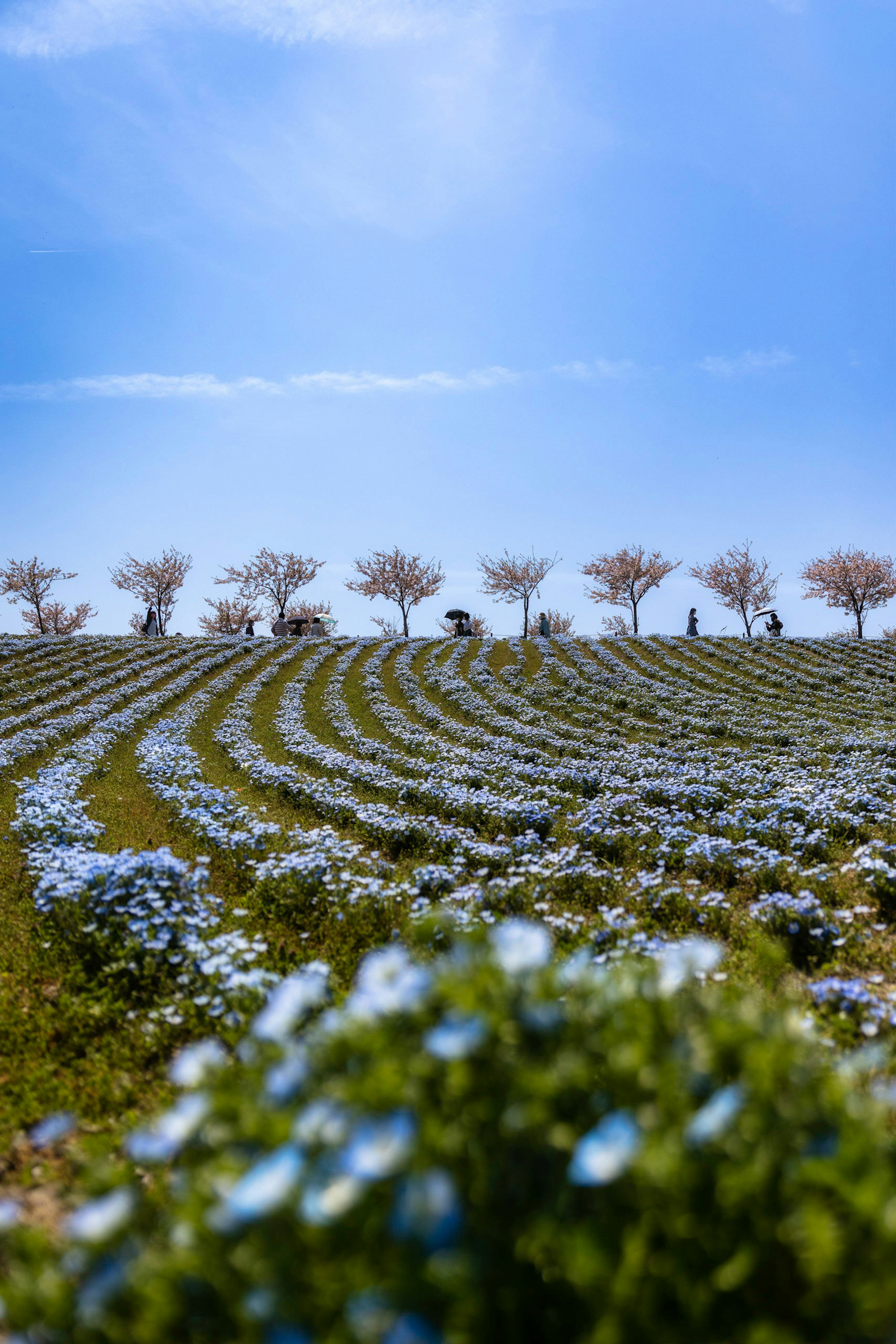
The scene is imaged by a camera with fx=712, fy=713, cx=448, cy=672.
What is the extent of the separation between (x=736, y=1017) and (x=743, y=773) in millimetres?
10267

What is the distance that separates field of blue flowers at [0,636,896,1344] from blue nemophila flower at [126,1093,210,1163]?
0.03 feet

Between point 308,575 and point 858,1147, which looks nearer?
point 858,1147

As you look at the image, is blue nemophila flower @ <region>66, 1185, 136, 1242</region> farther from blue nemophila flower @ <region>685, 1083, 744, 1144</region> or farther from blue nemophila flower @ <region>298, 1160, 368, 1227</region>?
blue nemophila flower @ <region>685, 1083, 744, 1144</region>

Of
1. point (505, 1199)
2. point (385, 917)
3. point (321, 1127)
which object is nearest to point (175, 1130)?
point (321, 1127)

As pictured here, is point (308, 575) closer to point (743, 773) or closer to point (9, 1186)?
point (743, 773)

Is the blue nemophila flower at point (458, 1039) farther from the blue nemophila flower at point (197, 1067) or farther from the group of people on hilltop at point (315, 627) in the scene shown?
the group of people on hilltop at point (315, 627)

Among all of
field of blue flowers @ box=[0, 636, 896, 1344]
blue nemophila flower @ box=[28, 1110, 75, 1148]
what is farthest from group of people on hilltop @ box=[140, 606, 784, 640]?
blue nemophila flower @ box=[28, 1110, 75, 1148]

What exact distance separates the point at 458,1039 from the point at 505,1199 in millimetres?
388

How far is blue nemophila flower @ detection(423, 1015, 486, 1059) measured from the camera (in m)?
1.62

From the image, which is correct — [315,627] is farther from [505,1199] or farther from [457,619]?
→ [505,1199]

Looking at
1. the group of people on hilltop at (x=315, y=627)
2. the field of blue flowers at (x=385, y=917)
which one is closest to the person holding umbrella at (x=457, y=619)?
the group of people on hilltop at (x=315, y=627)

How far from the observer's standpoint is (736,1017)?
190cm

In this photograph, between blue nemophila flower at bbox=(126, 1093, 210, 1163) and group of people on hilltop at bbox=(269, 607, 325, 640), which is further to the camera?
group of people on hilltop at bbox=(269, 607, 325, 640)

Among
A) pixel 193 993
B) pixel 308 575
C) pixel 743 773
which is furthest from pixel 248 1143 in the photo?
pixel 308 575
